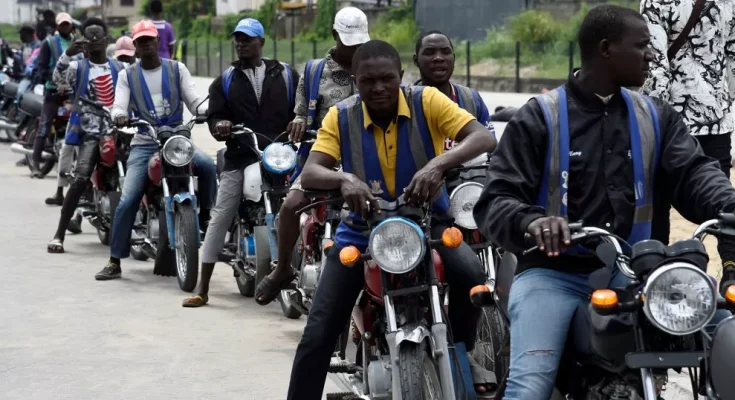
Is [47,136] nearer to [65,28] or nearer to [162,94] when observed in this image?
[65,28]

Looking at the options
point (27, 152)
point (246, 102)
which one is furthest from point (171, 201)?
point (27, 152)

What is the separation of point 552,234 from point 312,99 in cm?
484

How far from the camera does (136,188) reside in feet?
36.1

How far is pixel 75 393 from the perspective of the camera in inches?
286

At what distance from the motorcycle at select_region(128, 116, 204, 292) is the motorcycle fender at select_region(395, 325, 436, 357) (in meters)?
4.90

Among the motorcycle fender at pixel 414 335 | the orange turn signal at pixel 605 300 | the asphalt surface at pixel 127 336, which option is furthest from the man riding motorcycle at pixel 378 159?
the orange turn signal at pixel 605 300

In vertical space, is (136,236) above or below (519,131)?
below

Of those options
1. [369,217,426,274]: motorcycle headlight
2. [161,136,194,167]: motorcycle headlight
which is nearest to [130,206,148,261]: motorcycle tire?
[161,136,194,167]: motorcycle headlight

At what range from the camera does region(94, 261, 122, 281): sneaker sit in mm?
11000

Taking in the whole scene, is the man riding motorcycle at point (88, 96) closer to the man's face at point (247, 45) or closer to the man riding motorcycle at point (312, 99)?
the man's face at point (247, 45)

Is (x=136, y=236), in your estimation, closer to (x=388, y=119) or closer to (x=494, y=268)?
(x=494, y=268)

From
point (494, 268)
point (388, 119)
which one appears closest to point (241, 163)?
point (494, 268)

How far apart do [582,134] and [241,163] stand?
5.38 meters

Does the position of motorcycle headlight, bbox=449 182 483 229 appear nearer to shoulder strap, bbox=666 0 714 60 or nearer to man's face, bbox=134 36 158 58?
shoulder strap, bbox=666 0 714 60
